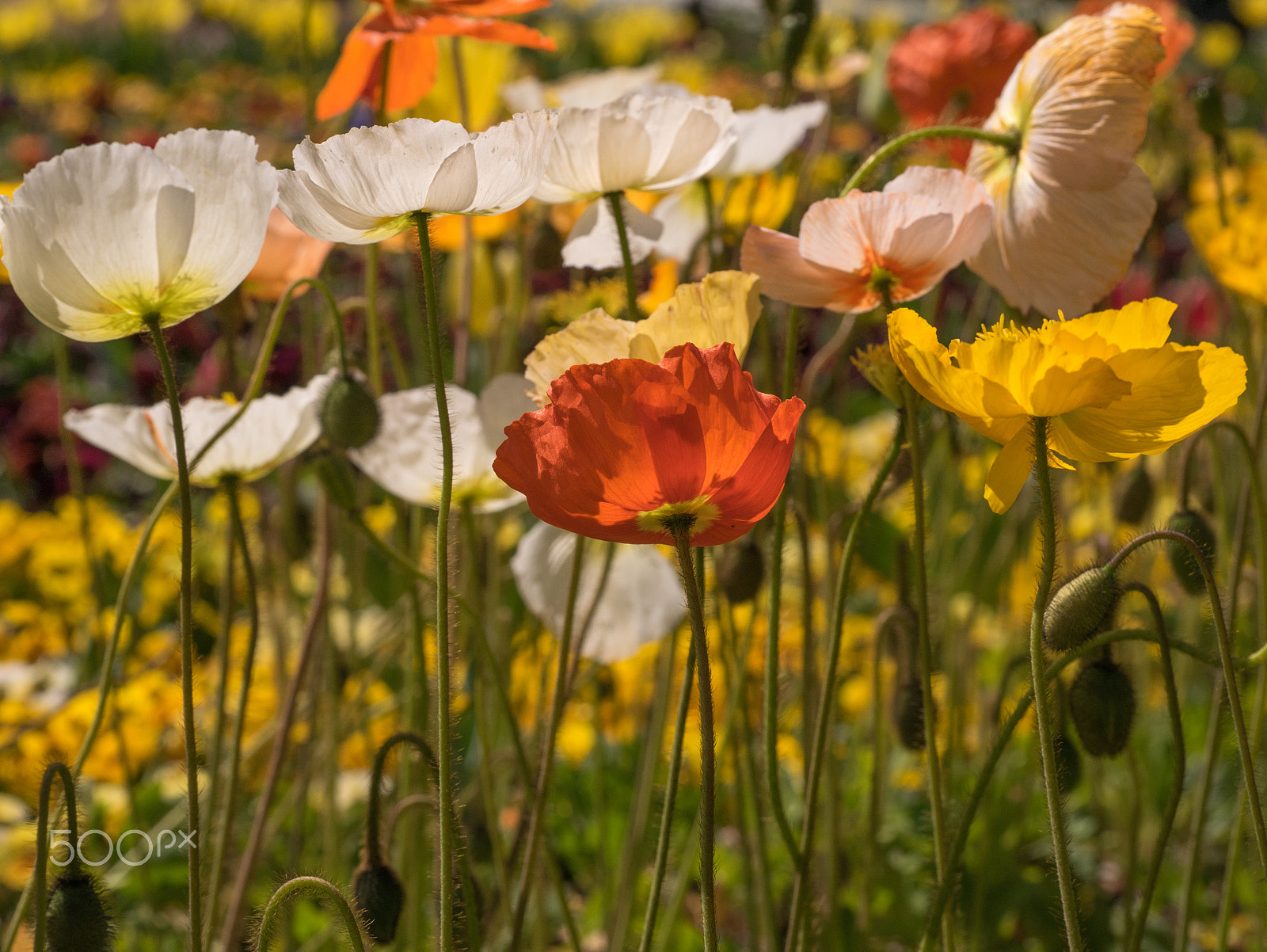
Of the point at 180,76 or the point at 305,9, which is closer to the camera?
the point at 305,9

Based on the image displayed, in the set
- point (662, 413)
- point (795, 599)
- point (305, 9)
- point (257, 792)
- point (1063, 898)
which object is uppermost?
point (305, 9)

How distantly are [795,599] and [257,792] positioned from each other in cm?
82

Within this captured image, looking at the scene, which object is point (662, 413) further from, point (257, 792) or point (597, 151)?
point (257, 792)

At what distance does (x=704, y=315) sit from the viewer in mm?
513

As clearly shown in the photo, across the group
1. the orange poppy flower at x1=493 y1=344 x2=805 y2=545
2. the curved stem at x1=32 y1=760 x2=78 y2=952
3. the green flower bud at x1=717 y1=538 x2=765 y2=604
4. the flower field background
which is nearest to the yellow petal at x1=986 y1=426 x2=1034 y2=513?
the flower field background

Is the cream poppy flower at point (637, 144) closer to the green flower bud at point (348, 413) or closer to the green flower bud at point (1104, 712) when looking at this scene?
the green flower bud at point (348, 413)

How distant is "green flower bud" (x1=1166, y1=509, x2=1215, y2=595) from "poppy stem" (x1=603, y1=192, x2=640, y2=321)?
1.32 ft

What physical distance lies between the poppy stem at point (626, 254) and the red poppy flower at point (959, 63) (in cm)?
58

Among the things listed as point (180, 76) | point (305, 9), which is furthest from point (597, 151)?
point (180, 76)

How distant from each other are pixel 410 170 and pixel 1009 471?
0.93 ft

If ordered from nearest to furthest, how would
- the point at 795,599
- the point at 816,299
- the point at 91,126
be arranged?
the point at 816,299 → the point at 795,599 → the point at 91,126

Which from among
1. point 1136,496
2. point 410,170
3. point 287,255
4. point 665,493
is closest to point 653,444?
point 665,493

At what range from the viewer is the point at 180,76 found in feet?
23.0

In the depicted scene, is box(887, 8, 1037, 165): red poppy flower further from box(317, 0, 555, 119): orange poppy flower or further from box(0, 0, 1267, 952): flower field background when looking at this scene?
box(317, 0, 555, 119): orange poppy flower
